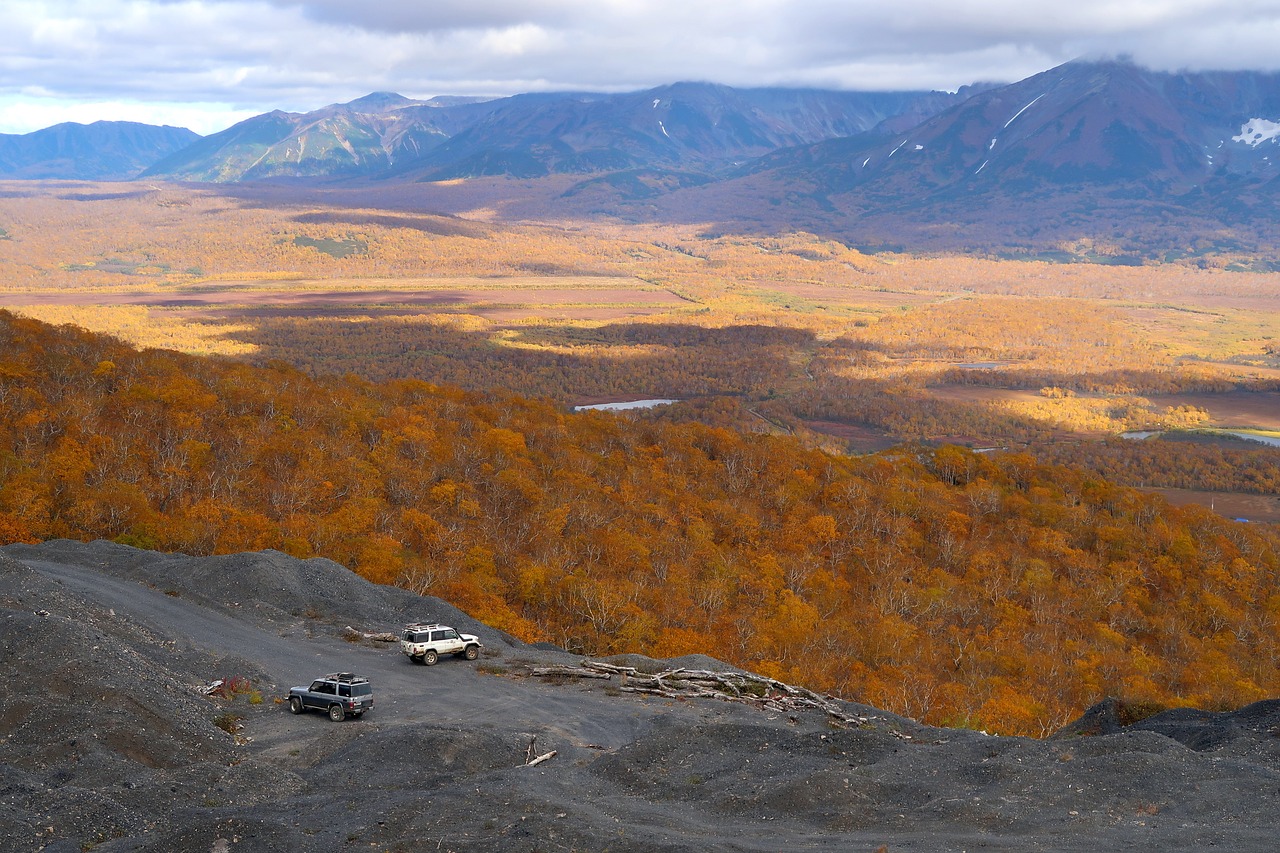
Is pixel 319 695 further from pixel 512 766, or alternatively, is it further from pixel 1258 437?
pixel 1258 437

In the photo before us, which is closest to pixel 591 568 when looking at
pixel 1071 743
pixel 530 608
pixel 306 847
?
pixel 530 608

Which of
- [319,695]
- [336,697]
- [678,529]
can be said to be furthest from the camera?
[678,529]

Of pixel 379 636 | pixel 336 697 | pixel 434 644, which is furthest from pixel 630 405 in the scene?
pixel 336 697

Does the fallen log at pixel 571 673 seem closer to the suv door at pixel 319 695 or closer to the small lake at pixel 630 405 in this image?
the suv door at pixel 319 695

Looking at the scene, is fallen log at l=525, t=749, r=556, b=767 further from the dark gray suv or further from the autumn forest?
the autumn forest

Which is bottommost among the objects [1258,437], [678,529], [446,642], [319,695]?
[1258,437]

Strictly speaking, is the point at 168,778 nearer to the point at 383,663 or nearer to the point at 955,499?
the point at 383,663

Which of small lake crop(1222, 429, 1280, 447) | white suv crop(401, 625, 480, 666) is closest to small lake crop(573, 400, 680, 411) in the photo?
small lake crop(1222, 429, 1280, 447)
